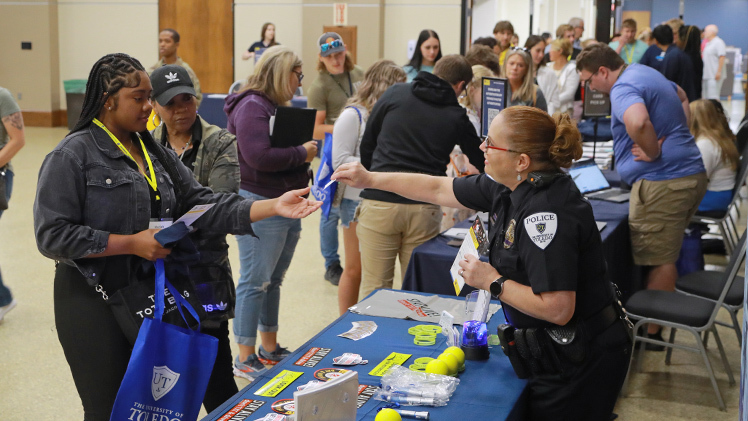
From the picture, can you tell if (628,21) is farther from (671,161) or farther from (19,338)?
(19,338)

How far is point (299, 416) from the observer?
146 centimetres

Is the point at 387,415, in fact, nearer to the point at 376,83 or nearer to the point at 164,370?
the point at 164,370

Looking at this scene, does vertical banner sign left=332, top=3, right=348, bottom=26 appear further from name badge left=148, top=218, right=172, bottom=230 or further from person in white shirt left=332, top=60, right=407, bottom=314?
name badge left=148, top=218, right=172, bottom=230

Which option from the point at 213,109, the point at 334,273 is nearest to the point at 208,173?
the point at 334,273

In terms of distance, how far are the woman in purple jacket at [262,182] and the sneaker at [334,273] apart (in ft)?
5.02

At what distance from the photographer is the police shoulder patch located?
5.98 feet

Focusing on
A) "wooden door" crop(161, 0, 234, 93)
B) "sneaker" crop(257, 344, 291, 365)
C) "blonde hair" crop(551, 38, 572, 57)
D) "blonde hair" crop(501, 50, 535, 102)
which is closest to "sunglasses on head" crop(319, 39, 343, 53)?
"blonde hair" crop(501, 50, 535, 102)

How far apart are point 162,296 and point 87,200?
33 centimetres

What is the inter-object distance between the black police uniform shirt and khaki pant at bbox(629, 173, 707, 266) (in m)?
2.21

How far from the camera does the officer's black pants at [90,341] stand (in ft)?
6.52

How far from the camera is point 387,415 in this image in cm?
165

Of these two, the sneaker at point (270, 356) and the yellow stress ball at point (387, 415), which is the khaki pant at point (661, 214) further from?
the yellow stress ball at point (387, 415)

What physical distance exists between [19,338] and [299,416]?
120 inches

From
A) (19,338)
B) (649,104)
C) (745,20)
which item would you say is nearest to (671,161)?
(649,104)
